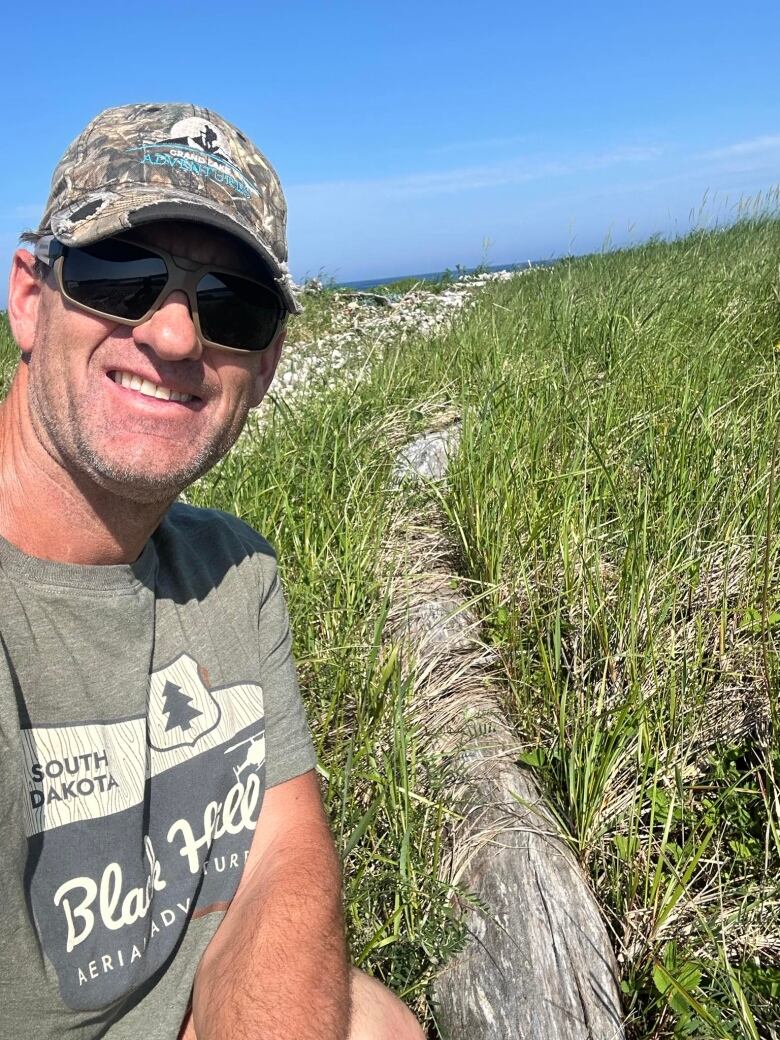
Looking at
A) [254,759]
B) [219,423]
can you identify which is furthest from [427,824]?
[219,423]

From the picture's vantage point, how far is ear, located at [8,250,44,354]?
1535 mm

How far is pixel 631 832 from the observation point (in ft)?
6.13

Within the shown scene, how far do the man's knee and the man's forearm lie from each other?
1.8 inches

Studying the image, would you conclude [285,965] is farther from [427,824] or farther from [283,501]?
[283,501]

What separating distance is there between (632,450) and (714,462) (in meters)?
0.32

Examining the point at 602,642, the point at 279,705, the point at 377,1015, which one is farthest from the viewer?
the point at 602,642

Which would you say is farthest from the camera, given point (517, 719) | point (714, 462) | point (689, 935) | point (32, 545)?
point (714, 462)

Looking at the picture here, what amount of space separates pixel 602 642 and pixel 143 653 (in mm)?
1320

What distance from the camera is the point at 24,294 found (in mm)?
1554

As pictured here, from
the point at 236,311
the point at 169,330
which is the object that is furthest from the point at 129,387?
the point at 236,311

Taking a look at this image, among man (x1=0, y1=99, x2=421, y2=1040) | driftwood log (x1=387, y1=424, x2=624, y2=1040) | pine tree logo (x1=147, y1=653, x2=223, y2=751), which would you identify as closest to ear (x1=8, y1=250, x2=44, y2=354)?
man (x1=0, y1=99, x2=421, y2=1040)

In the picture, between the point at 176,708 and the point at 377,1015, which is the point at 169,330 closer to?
the point at 176,708

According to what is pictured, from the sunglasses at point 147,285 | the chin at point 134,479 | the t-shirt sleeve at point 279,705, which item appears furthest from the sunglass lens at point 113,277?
the t-shirt sleeve at point 279,705

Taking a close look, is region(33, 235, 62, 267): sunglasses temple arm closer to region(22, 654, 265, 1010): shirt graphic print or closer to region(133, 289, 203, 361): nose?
region(133, 289, 203, 361): nose
